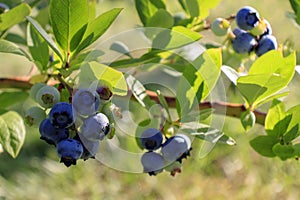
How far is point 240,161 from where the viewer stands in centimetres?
258

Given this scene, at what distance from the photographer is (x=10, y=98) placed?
987 mm

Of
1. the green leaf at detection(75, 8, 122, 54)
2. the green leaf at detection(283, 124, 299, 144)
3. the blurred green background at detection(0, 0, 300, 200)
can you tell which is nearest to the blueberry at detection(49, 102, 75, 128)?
the green leaf at detection(75, 8, 122, 54)

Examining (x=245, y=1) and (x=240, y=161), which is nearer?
(x=240, y=161)

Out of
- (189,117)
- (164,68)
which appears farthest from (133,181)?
(189,117)

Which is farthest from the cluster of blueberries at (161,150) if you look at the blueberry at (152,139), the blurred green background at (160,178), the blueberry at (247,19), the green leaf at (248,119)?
the blurred green background at (160,178)

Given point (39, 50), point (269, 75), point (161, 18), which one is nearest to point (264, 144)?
point (269, 75)

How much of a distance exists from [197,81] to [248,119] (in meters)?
0.10

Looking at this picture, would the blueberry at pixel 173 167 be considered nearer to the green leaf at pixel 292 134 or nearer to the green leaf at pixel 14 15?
the green leaf at pixel 292 134

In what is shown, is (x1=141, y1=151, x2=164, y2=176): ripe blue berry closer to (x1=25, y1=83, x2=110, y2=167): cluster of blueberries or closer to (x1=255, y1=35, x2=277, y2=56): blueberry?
(x1=25, y1=83, x2=110, y2=167): cluster of blueberries

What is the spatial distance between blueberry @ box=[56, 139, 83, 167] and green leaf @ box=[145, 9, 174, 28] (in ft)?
0.99

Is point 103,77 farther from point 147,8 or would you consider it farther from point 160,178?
point 160,178

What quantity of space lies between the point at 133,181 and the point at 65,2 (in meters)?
1.80

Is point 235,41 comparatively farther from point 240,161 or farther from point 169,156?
point 240,161

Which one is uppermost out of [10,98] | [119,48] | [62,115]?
[62,115]
